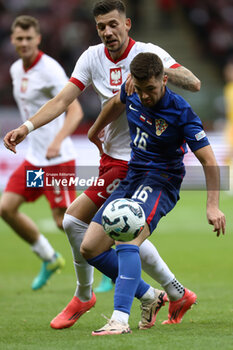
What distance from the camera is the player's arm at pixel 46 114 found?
16.6 feet

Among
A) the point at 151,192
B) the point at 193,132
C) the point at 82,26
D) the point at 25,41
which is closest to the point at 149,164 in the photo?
the point at 151,192

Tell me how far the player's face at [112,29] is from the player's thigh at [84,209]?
1104mm

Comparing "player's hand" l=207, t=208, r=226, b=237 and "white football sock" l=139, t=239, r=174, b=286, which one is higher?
"player's hand" l=207, t=208, r=226, b=237

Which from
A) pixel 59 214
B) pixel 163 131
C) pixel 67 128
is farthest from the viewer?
pixel 59 214

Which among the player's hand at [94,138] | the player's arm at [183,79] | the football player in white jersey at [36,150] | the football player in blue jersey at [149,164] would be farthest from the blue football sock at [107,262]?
the football player in white jersey at [36,150]

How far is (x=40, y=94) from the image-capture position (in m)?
7.92

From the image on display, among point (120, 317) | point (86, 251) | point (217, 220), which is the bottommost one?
point (120, 317)

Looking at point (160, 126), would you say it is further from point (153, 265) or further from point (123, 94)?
point (153, 265)

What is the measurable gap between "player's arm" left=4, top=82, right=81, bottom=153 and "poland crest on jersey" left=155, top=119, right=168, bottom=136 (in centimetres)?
82

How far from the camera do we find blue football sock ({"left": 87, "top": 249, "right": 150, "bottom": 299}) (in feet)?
16.9

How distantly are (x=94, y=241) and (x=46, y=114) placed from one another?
100cm

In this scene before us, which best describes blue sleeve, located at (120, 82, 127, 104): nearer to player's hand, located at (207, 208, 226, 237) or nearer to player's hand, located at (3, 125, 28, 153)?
player's hand, located at (3, 125, 28, 153)

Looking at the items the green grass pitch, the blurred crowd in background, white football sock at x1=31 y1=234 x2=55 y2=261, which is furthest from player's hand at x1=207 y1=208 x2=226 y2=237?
the blurred crowd in background

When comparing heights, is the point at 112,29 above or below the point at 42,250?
above
